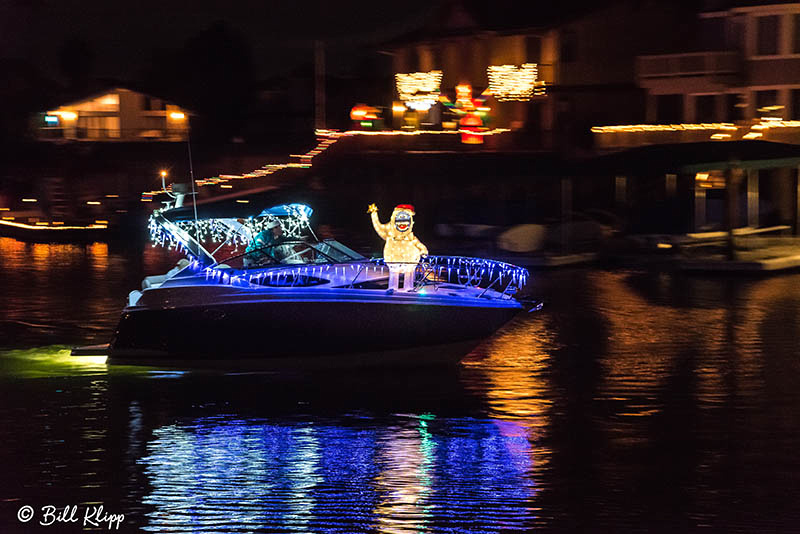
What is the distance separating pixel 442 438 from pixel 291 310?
12.1ft

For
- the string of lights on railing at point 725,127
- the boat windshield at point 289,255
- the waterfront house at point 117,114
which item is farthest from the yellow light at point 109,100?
the boat windshield at point 289,255

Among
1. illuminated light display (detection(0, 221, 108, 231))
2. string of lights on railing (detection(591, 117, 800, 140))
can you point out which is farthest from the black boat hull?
illuminated light display (detection(0, 221, 108, 231))

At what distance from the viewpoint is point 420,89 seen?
55281 millimetres

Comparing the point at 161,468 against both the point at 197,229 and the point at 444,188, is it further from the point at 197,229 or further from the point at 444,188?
the point at 444,188

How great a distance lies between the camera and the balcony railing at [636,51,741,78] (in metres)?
43.8

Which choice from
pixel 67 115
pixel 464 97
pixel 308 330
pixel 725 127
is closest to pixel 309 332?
pixel 308 330

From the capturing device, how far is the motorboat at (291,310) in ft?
54.3

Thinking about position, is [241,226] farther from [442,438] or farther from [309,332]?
[442,438]

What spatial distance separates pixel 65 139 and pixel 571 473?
65112 millimetres

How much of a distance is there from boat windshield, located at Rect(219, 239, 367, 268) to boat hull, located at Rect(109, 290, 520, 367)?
0.90 m

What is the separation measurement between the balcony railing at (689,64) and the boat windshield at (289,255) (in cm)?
2926

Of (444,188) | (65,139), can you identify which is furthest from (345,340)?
(65,139)

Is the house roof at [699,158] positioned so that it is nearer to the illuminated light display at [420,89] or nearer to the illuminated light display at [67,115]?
the illuminated light display at [420,89]

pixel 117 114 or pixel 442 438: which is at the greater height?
pixel 117 114
